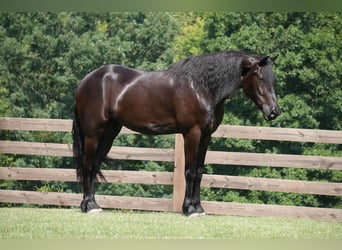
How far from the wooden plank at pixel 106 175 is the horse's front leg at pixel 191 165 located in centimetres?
98

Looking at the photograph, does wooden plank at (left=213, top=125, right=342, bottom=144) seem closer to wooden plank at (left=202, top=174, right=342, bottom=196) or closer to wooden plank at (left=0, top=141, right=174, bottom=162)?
wooden plank at (left=202, top=174, right=342, bottom=196)

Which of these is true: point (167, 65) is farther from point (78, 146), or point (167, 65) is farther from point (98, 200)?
point (78, 146)

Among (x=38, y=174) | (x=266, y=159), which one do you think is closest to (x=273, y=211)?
(x=266, y=159)

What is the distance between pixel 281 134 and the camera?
6.72 metres

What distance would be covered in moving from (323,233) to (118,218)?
1978 mm

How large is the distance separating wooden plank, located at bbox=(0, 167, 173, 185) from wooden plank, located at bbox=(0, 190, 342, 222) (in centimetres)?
25

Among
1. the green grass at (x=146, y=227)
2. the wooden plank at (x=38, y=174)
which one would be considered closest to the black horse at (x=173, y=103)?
the green grass at (x=146, y=227)

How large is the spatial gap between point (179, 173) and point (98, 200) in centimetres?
125

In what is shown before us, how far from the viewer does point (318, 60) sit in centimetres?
1381

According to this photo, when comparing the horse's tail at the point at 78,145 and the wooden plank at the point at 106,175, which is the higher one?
the horse's tail at the point at 78,145

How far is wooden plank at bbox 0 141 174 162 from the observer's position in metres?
6.96

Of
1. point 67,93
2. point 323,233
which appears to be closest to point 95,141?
point 323,233

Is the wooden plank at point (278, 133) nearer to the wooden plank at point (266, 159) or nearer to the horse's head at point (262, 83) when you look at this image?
the wooden plank at point (266, 159)

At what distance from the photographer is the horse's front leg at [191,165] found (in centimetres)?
575
